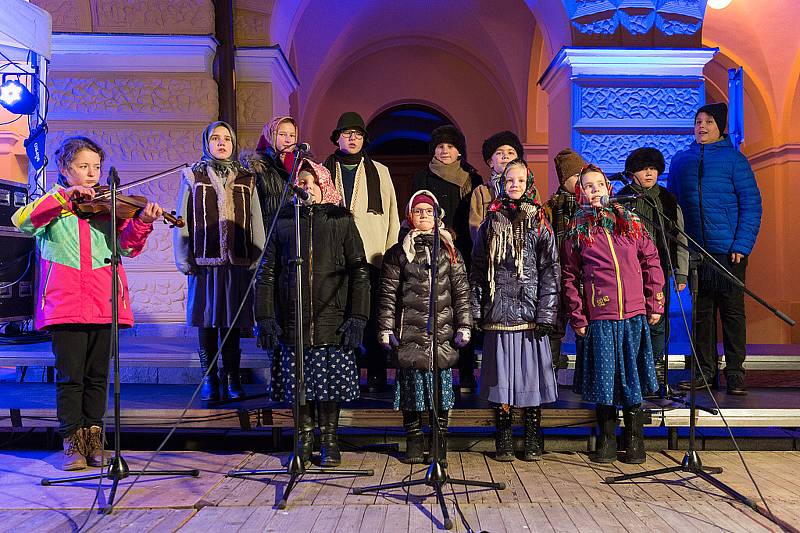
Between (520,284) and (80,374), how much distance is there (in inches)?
95.8

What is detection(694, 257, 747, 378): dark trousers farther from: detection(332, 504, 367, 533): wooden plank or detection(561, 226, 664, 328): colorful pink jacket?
detection(332, 504, 367, 533): wooden plank

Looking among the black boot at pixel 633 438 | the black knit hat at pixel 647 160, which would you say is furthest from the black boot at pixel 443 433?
the black knit hat at pixel 647 160

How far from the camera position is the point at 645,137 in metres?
6.57

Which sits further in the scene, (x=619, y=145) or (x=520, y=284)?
(x=619, y=145)

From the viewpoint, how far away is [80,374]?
392 centimetres

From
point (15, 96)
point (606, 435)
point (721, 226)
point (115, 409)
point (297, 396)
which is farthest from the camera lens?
point (15, 96)

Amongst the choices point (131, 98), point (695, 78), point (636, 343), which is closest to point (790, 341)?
point (695, 78)

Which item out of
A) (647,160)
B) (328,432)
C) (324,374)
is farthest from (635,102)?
(328,432)

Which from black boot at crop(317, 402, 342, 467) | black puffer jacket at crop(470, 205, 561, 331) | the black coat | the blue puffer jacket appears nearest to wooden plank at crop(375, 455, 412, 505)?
black boot at crop(317, 402, 342, 467)

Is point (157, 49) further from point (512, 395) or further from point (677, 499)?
point (677, 499)

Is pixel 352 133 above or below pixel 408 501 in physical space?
above

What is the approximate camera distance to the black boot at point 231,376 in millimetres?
4625

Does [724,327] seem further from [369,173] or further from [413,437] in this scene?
[369,173]

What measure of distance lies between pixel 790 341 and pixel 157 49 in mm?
8757
